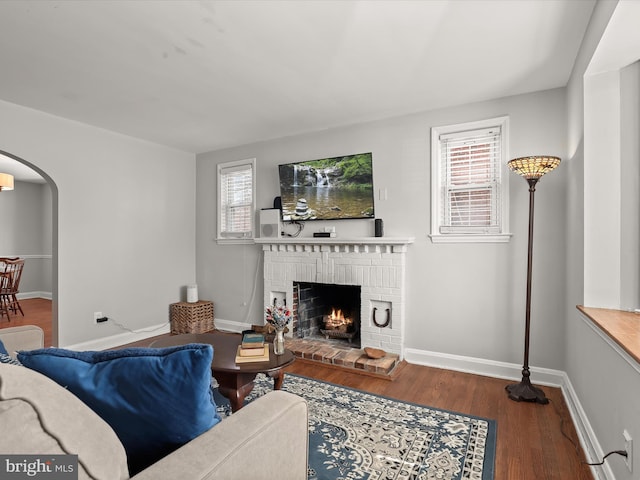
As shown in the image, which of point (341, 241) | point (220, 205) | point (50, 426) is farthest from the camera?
point (220, 205)

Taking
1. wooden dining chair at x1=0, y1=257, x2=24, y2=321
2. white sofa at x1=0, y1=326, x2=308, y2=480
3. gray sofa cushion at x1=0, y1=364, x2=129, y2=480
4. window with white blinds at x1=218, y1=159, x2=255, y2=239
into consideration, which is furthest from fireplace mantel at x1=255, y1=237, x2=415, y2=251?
wooden dining chair at x1=0, y1=257, x2=24, y2=321

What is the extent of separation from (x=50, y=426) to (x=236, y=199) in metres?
4.21

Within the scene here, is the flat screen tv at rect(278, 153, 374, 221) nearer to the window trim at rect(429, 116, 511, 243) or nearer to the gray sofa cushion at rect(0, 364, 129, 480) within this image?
the window trim at rect(429, 116, 511, 243)

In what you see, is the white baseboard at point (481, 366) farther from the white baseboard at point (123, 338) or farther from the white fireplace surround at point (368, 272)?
the white baseboard at point (123, 338)

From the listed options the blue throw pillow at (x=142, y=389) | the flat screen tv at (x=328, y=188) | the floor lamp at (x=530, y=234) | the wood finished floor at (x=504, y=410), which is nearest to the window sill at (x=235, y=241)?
the flat screen tv at (x=328, y=188)

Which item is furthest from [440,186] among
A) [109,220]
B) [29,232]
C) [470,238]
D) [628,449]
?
[29,232]

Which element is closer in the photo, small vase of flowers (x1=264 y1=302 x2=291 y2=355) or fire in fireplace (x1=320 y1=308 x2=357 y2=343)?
small vase of flowers (x1=264 y1=302 x2=291 y2=355)

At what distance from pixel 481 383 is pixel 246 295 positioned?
294 cm

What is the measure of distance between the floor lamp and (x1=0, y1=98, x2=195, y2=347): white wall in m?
4.10

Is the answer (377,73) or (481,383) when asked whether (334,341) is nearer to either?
(481,383)

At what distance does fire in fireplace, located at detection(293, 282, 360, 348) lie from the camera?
403 centimetres

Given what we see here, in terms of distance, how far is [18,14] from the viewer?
1.96m

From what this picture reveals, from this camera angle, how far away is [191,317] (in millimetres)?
4547

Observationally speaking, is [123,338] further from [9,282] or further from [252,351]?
[9,282]
